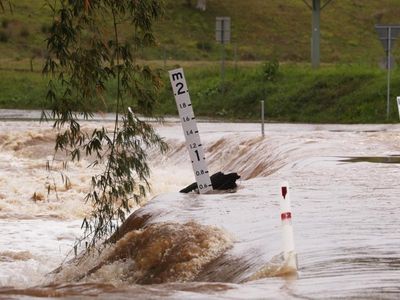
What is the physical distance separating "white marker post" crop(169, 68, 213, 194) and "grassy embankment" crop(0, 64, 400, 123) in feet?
68.3

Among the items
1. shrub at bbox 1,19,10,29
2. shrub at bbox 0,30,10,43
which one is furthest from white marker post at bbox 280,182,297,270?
shrub at bbox 0,30,10,43

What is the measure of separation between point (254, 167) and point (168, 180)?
3.22 m

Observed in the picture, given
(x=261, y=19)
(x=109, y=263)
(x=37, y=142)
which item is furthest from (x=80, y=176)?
(x=261, y=19)

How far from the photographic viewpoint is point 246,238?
12.7 m

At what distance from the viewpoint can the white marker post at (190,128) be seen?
1620 centimetres

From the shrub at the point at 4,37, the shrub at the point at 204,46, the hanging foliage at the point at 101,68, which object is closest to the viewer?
the hanging foliage at the point at 101,68

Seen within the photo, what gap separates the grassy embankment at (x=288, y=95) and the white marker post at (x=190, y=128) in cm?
2083

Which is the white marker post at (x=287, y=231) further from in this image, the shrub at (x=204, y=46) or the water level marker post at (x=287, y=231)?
the shrub at (x=204, y=46)

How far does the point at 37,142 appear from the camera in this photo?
34.4m

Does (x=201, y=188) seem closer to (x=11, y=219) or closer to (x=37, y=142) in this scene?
(x=11, y=219)

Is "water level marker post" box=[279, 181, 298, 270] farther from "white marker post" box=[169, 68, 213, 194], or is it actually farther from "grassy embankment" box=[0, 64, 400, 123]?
"grassy embankment" box=[0, 64, 400, 123]

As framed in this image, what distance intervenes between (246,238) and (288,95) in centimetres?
3209

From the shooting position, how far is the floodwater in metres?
10.4

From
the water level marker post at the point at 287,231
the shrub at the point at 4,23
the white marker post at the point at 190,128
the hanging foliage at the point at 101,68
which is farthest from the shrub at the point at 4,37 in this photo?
the water level marker post at the point at 287,231
